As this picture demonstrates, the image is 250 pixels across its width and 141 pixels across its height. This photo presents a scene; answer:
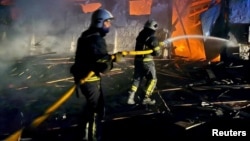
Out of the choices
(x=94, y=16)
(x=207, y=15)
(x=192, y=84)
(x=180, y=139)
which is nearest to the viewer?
(x=94, y=16)

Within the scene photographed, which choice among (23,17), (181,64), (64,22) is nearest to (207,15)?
(181,64)

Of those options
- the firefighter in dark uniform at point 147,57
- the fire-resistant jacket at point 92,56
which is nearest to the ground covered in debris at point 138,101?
the firefighter in dark uniform at point 147,57

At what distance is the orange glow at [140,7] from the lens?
1513cm

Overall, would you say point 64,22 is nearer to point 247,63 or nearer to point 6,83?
point 6,83

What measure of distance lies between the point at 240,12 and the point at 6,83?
10115 millimetres

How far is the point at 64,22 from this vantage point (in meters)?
15.6

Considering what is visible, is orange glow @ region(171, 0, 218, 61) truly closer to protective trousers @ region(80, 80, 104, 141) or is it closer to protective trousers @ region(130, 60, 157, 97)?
protective trousers @ region(130, 60, 157, 97)

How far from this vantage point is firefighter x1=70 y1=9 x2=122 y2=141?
17.0ft

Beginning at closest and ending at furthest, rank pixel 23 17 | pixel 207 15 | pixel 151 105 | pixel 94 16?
pixel 94 16 < pixel 151 105 < pixel 207 15 < pixel 23 17

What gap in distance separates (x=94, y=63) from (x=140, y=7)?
34.6 feet

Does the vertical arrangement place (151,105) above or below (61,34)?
below

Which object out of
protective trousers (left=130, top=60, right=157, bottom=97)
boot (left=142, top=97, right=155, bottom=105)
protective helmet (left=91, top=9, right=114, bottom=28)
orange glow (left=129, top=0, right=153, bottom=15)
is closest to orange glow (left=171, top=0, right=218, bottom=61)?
orange glow (left=129, top=0, right=153, bottom=15)

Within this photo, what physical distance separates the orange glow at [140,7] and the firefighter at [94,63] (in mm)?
9969

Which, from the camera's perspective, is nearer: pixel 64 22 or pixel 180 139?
pixel 180 139
